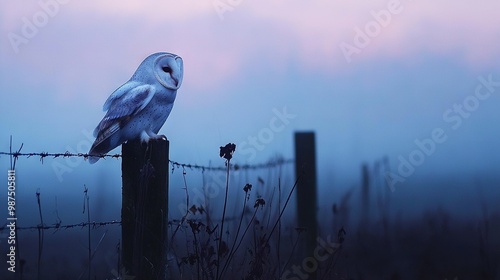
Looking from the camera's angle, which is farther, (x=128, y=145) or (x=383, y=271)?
(x=383, y=271)

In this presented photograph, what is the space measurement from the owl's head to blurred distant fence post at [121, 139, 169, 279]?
105 cm

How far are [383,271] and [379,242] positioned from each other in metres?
0.20

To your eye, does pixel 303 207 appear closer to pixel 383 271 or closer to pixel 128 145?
pixel 383 271

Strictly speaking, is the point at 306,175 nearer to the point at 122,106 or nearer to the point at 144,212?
the point at 122,106

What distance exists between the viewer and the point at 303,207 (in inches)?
191

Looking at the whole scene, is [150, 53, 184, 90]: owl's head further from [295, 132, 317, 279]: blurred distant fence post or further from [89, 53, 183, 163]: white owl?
[295, 132, 317, 279]: blurred distant fence post

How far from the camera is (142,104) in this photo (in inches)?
173

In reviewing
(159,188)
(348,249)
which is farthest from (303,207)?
(159,188)

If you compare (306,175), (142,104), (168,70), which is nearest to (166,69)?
(168,70)

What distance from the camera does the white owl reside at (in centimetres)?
432

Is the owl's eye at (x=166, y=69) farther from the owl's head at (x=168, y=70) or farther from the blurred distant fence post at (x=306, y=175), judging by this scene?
the blurred distant fence post at (x=306, y=175)

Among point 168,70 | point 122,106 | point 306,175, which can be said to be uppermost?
point 168,70

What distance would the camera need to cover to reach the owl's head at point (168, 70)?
14.8 feet

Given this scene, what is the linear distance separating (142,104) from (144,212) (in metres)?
1.07
